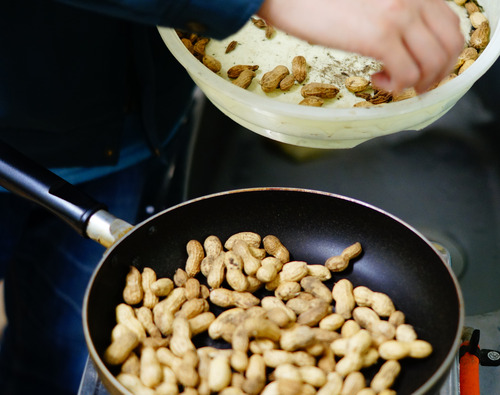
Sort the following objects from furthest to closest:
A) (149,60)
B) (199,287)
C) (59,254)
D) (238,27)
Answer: (59,254) < (149,60) < (199,287) < (238,27)

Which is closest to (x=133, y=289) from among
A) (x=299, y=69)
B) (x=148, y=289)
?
(x=148, y=289)

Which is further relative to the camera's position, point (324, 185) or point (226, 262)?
point (324, 185)

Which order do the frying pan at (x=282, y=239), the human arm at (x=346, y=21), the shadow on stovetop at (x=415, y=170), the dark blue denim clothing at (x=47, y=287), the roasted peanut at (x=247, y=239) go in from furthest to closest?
the dark blue denim clothing at (x=47, y=287) < the shadow on stovetop at (x=415, y=170) < the roasted peanut at (x=247, y=239) < the frying pan at (x=282, y=239) < the human arm at (x=346, y=21)

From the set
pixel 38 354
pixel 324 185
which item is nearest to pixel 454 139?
pixel 324 185

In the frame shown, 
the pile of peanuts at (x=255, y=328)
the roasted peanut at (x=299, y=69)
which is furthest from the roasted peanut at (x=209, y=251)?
the roasted peanut at (x=299, y=69)

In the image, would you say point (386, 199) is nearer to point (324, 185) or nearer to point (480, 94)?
point (324, 185)

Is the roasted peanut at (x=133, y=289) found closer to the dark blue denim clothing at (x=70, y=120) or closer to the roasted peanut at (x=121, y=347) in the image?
the roasted peanut at (x=121, y=347)
